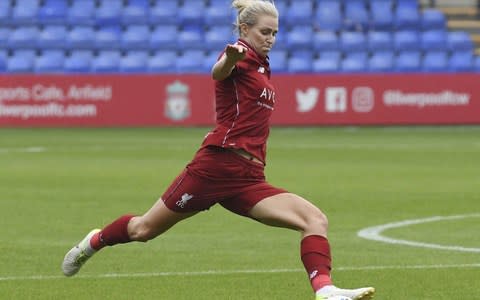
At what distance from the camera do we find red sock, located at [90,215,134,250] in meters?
8.26

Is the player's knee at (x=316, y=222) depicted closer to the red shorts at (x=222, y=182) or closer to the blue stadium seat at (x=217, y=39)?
the red shorts at (x=222, y=182)

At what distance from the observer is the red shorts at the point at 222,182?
7672 millimetres

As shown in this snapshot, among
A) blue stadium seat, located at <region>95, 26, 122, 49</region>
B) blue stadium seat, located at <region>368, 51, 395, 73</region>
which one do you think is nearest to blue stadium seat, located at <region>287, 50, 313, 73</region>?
blue stadium seat, located at <region>368, 51, 395, 73</region>

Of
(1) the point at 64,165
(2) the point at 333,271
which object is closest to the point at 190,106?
(1) the point at 64,165

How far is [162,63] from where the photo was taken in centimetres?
3238

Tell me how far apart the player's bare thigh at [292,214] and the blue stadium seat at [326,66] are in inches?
988

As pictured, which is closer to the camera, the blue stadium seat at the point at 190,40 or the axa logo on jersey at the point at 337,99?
the axa logo on jersey at the point at 337,99

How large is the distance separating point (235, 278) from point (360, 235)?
279 cm

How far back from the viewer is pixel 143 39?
33.7 m

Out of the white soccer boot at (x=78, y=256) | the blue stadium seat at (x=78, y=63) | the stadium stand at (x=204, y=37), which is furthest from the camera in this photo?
the stadium stand at (x=204, y=37)

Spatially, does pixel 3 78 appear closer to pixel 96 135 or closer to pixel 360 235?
pixel 96 135

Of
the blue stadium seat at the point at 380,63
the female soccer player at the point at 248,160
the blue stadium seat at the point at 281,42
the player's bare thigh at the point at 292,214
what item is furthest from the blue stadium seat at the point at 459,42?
the player's bare thigh at the point at 292,214

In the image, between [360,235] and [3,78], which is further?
[3,78]

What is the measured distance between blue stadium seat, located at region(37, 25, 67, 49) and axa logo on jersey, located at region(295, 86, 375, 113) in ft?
22.1
